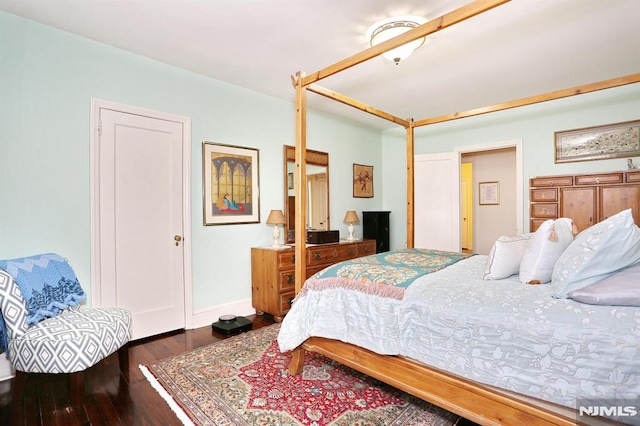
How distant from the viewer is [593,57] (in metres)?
3.03

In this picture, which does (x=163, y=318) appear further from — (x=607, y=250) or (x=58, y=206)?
(x=607, y=250)

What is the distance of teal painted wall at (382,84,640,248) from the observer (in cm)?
379

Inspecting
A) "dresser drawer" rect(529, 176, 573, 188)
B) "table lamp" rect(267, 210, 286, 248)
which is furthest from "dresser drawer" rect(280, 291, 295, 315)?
"dresser drawer" rect(529, 176, 573, 188)

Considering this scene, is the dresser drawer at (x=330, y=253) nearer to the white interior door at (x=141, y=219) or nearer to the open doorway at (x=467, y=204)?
the white interior door at (x=141, y=219)

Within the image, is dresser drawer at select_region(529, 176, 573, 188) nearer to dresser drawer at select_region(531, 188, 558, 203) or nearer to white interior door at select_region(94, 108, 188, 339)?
dresser drawer at select_region(531, 188, 558, 203)

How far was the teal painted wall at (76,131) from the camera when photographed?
2.34 metres

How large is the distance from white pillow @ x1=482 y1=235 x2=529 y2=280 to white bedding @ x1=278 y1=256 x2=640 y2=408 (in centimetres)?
7

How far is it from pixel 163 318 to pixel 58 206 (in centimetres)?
135

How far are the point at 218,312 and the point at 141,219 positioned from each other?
1.26m

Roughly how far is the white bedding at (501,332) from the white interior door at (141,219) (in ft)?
5.98

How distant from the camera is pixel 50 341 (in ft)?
6.16

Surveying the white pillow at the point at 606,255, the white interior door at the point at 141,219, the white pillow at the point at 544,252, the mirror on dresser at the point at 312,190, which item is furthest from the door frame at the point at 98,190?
the white pillow at the point at 606,255

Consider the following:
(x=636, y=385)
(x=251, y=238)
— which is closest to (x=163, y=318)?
(x=251, y=238)

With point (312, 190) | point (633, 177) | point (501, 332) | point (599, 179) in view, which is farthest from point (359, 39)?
point (633, 177)
